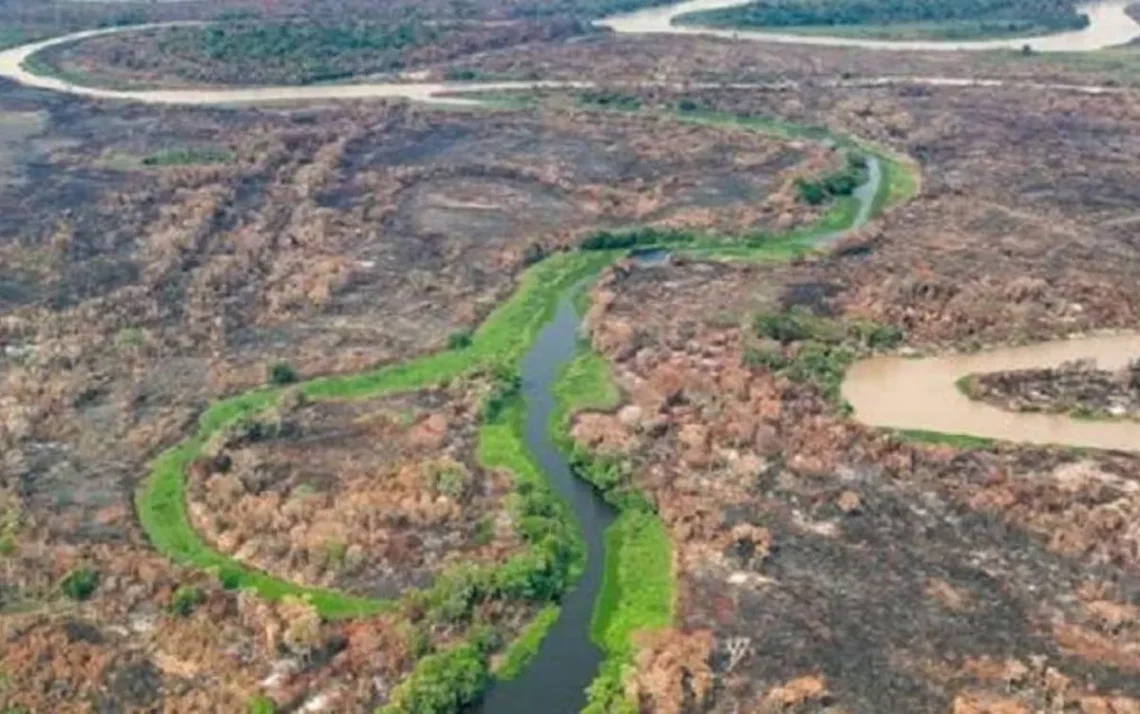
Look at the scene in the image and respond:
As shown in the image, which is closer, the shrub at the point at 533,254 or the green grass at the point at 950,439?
the green grass at the point at 950,439

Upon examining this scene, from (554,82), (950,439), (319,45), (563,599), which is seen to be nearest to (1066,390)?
(950,439)

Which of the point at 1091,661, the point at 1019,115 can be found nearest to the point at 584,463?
the point at 1091,661

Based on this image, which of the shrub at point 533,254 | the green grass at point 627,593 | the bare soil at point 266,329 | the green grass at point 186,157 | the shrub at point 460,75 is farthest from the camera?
the shrub at point 460,75

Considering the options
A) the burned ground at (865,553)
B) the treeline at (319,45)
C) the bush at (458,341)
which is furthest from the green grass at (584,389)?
the treeline at (319,45)

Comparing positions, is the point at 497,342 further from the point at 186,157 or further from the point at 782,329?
the point at 186,157

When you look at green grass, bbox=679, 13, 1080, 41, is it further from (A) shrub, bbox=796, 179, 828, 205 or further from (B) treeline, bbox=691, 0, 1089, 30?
(A) shrub, bbox=796, 179, 828, 205

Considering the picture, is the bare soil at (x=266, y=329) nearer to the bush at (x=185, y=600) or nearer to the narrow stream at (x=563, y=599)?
the bush at (x=185, y=600)

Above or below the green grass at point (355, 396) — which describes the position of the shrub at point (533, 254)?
above
